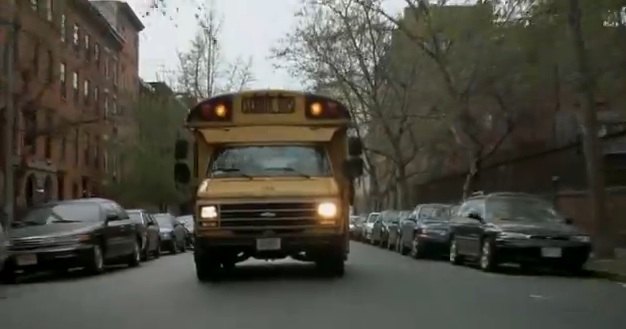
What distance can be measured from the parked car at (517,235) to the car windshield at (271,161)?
16.6 ft

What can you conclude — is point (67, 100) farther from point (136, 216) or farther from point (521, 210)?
point (521, 210)

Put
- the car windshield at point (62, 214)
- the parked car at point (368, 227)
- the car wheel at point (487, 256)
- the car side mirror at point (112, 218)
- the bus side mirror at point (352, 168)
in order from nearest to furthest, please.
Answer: the bus side mirror at point (352, 168)
the car wheel at point (487, 256)
the car windshield at point (62, 214)
the car side mirror at point (112, 218)
the parked car at point (368, 227)

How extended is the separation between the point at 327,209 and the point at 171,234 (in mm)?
19860

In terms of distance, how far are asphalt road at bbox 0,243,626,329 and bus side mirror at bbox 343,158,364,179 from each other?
5.67ft

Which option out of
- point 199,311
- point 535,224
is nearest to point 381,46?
point 535,224

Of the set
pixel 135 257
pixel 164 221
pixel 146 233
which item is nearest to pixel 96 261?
pixel 135 257

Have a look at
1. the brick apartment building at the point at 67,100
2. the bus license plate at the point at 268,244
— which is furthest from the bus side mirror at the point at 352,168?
the brick apartment building at the point at 67,100

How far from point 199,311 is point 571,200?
20.2m

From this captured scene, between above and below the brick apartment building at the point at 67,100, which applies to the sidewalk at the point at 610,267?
below

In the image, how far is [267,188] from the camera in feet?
52.2

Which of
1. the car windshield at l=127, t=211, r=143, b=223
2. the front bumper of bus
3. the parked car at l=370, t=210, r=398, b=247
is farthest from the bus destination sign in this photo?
the parked car at l=370, t=210, r=398, b=247

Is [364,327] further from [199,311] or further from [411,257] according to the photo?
[411,257]

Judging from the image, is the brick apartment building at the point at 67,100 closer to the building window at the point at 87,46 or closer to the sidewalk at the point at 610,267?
the building window at the point at 87,46

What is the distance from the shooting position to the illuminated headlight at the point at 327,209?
15.9m
